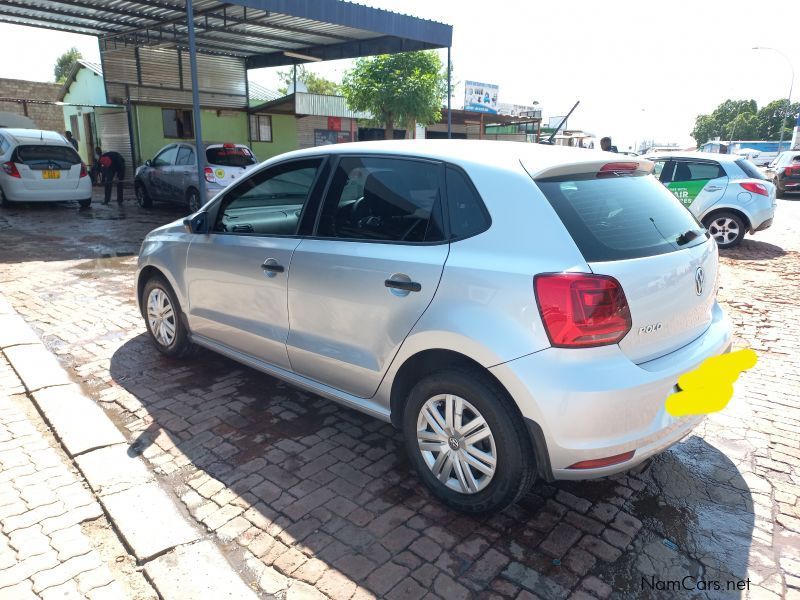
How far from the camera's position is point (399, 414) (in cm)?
307

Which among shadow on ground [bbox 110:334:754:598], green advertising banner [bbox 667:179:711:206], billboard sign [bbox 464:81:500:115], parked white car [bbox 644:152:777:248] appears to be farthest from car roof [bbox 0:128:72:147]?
billboard sign [bbox 464:81:500:115]

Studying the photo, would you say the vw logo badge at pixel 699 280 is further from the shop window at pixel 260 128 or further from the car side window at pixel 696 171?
the shop window at pixel 260 128

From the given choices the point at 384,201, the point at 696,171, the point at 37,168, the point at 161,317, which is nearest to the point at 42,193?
the point at 37,168

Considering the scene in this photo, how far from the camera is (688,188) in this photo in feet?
32.6

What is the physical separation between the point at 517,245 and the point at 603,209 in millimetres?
507

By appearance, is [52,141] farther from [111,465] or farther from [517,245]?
[517,245]

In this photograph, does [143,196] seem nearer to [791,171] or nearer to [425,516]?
Result: [425,516]

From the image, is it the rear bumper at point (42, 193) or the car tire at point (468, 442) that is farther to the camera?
the rear bumper at point (42, 193)

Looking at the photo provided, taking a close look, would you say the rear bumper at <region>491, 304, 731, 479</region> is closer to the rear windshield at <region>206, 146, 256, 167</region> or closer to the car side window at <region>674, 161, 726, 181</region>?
the car side window at <region>674, 161, 726, 181</region>

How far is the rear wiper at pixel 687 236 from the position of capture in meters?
2.84

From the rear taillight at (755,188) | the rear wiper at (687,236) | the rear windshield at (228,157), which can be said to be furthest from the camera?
the rear windshield at (228,157)

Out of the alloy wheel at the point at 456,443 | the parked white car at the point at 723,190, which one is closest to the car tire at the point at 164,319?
the alloy wheel at the point at 456,443

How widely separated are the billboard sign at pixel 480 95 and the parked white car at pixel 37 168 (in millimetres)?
27556

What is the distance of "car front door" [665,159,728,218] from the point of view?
965 cm
